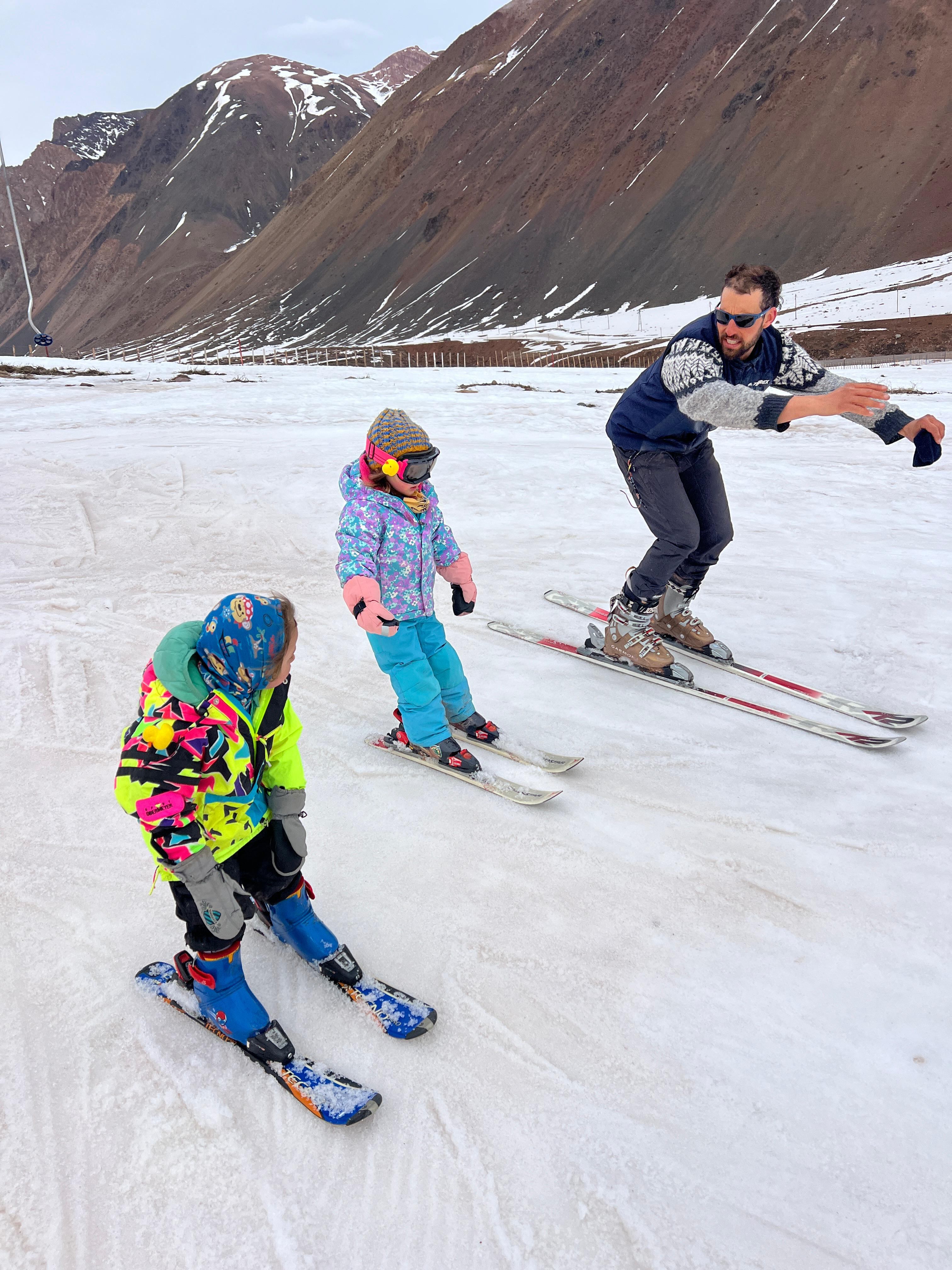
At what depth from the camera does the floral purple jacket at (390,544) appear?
3203 millimetres

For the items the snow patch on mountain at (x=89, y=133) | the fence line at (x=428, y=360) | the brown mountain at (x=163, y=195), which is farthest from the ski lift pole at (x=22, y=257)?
the snow patch on mountain at (x=89, y=133)

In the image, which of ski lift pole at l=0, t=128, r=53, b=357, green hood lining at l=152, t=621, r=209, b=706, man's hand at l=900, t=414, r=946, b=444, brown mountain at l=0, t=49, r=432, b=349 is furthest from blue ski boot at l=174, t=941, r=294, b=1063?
brown mountain at l=0, t=49, r=432, b=349

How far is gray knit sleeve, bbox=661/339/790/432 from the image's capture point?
3.22 metres

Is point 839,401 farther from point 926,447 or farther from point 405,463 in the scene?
point 405,463

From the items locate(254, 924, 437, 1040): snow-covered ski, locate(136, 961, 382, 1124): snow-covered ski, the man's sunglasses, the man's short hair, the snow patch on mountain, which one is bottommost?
locate(136, 961, 382, 1124): snow-covered ski

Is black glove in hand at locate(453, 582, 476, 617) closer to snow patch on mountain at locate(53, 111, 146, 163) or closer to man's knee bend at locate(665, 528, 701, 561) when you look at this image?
man's knee bend at locate(665, 528, 701, 561)

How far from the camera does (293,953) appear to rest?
2.62 m

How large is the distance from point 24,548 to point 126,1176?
19.4 feet

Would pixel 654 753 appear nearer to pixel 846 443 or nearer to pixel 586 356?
pixel 846 443

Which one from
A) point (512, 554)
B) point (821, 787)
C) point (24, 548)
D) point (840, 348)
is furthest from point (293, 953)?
point (840, 348)

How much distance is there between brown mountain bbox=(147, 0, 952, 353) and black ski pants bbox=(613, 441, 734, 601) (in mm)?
53340

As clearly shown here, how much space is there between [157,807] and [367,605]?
131 centimetres

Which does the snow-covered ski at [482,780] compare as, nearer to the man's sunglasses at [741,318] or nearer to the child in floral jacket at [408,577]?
the child in floral jacket at [408,577]

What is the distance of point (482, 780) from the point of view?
11.3 ft
